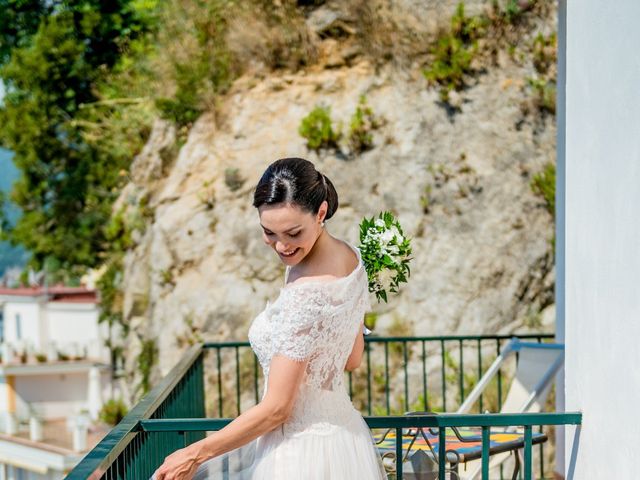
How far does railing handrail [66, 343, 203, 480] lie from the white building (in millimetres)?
35716

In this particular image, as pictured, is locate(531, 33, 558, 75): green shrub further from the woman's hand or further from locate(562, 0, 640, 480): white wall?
the woman's hand

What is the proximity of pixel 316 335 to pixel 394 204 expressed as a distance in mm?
10221

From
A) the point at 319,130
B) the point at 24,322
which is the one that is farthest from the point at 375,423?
the point at 24,322

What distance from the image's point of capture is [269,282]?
41.6 ft

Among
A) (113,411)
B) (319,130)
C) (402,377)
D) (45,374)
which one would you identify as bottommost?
(45,374)

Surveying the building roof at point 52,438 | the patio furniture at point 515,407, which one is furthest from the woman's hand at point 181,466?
the building roof at point 52,438

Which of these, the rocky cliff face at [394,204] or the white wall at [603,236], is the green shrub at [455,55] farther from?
the white wall at [603,236]

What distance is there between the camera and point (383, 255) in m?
3.43

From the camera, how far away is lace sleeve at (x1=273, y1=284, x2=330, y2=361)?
2.61 m

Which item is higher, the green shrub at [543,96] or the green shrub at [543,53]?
the green shrub at [543,53]

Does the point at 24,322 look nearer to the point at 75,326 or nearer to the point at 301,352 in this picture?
the point at 75,326

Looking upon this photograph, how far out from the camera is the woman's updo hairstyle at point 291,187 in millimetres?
2672

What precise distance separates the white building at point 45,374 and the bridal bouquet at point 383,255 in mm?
36502

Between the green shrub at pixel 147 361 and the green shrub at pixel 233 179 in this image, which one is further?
the green shrub at pixel 147 361
